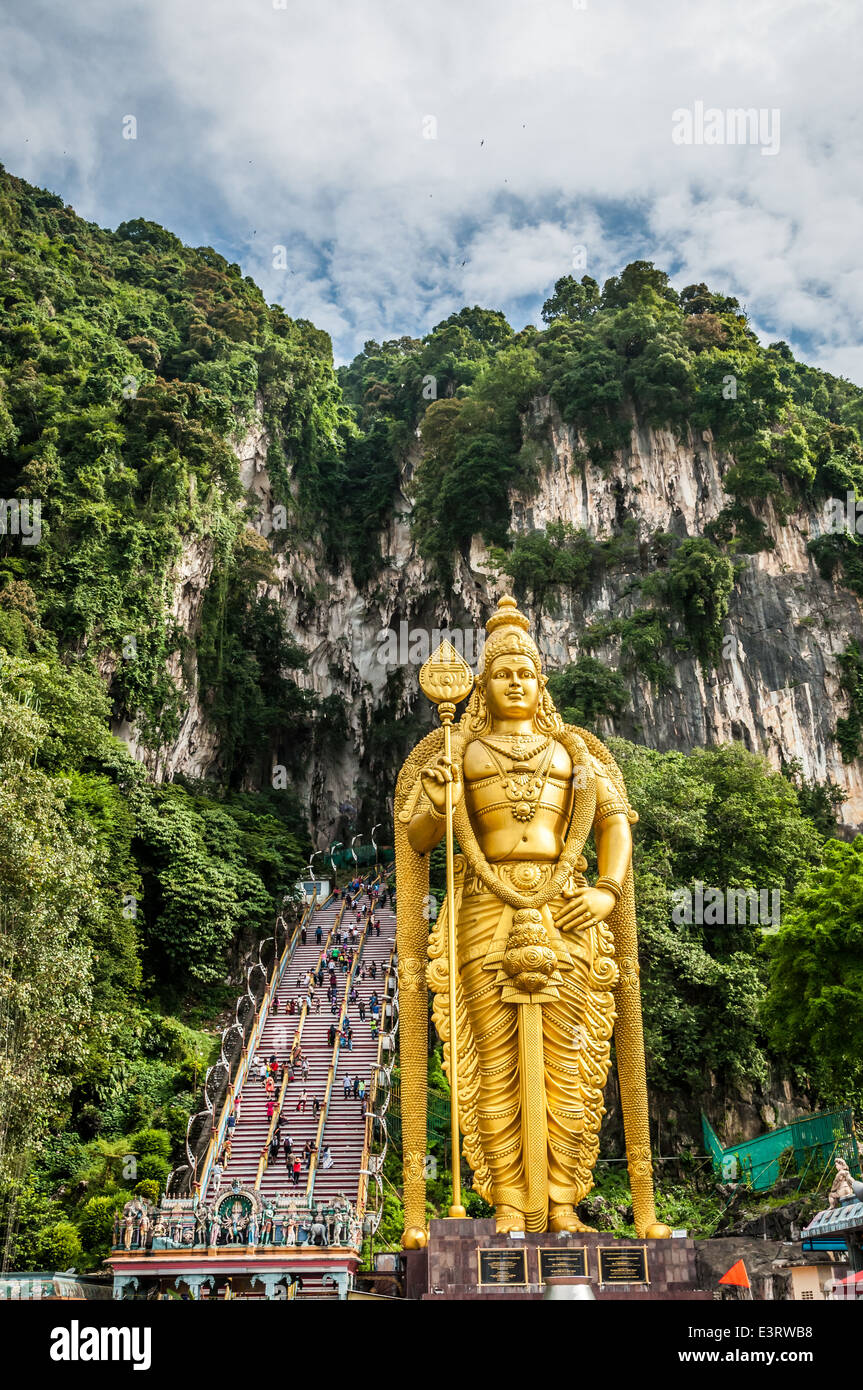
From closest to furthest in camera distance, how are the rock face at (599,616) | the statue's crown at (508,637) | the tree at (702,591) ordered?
1. the statue's crown at (508,637)
2. the rock face at (599,616)
3. the tree at (702,591)

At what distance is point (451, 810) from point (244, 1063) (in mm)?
8622

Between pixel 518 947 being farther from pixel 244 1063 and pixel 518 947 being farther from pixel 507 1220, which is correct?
pixel 244 1063

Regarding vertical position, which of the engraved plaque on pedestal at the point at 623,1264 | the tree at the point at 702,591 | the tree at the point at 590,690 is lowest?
the engraved plaque on pedestal at the point at 623,1264

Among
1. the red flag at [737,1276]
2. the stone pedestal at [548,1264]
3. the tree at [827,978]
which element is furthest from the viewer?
the tree at [827,978]

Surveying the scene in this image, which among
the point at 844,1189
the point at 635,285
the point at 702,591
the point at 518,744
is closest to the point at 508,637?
the point at 518,744

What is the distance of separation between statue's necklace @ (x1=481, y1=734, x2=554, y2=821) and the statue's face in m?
0.24

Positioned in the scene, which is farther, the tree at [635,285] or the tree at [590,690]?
the tree at [635,285]

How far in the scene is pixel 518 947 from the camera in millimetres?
6949

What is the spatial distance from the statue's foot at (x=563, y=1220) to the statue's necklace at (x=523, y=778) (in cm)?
240

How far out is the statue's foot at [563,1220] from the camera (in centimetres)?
664

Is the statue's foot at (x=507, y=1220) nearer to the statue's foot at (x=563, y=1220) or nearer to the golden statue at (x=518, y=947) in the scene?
the golden statue at (x=518, y=947)

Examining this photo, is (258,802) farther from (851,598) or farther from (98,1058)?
(851,598)

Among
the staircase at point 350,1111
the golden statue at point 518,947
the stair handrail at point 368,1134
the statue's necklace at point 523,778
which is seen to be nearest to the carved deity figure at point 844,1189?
the golden statue at point 518,947
